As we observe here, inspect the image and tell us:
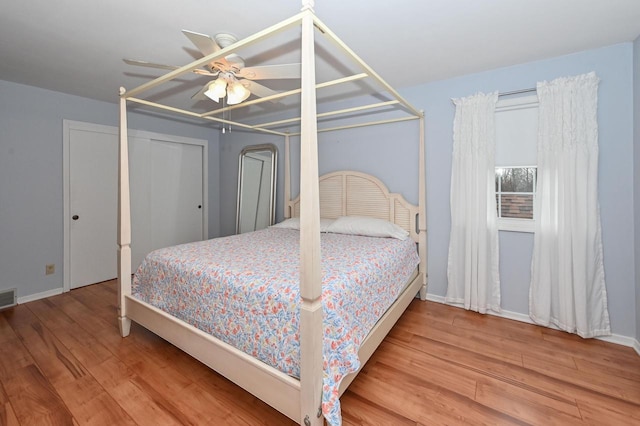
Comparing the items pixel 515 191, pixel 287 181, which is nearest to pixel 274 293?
pixel 515 191

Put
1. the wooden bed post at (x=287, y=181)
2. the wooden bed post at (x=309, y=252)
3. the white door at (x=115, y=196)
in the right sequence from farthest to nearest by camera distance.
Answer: the wooden bed post at (x=287, y=181) < the white door at (x=115, y=196) < the wooden bed post at (x=309, y=252)

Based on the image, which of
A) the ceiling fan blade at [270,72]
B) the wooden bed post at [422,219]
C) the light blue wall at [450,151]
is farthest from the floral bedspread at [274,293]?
the ceiling fan blade at [270,72]

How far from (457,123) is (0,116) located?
451 cm

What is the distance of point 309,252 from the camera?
1.20 metres

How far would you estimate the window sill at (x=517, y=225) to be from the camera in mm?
2516

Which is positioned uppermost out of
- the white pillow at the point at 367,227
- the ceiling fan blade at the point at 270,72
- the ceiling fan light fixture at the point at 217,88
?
the ceiling fan blade at the point at 270,72

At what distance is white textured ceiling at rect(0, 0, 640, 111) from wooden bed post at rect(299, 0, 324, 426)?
33.8 inches

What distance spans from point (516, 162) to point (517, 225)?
1.86ft

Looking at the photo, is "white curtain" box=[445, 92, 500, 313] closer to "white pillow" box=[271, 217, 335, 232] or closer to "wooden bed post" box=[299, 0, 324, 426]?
"white pillow" box=[271, 217, 335, 232]

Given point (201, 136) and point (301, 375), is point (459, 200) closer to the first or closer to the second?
point (301, 375)

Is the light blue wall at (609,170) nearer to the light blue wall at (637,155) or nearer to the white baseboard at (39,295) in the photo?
the light blue wall at (637,155)

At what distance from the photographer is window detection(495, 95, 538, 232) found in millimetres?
2486

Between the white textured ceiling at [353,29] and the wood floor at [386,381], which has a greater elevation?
the white textured ceiling at [353,29]

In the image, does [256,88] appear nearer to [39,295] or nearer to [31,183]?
[31,183]
